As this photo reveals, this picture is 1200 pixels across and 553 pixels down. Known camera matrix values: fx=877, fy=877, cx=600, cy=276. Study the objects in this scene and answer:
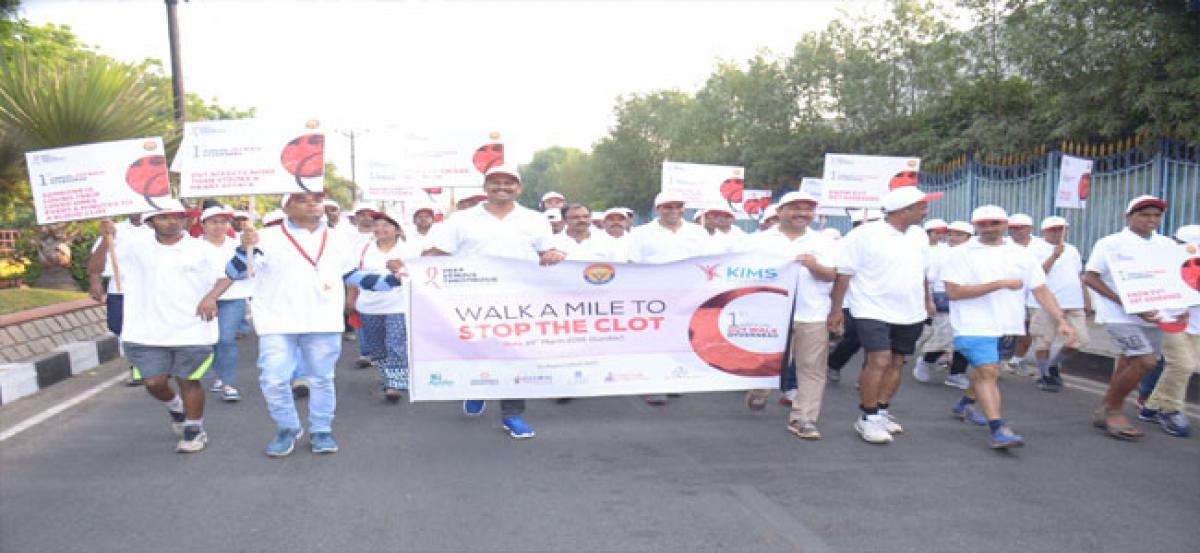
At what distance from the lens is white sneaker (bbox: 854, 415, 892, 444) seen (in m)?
5.65

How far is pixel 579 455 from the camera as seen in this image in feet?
17.7

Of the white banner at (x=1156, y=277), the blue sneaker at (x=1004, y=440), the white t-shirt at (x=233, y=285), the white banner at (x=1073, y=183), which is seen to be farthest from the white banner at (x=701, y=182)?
the blue sneaker at (x=1004, y=440)

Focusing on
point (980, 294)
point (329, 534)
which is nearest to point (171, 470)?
point (329, 534)

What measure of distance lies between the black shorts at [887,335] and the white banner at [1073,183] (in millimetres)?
5928

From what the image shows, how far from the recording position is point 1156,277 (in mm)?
6098

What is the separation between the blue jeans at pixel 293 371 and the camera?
5.21 meters

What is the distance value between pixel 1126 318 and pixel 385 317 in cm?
573

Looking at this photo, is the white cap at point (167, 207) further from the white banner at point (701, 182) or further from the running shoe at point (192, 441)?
the white banner at point (701, 182)

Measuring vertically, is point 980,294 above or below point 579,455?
above

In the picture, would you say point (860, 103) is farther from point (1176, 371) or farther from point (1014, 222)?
point (1176, 371)

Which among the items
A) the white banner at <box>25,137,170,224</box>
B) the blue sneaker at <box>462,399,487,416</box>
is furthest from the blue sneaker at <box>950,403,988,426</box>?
the white banner at <box>25,137,170,224</box>

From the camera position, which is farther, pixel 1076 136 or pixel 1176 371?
pixel 1076 136

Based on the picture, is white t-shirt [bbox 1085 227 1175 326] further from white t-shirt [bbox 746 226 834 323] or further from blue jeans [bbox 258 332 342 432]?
blue jeans [bbox 258 332 342 432]

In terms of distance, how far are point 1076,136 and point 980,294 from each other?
9.34 meters
